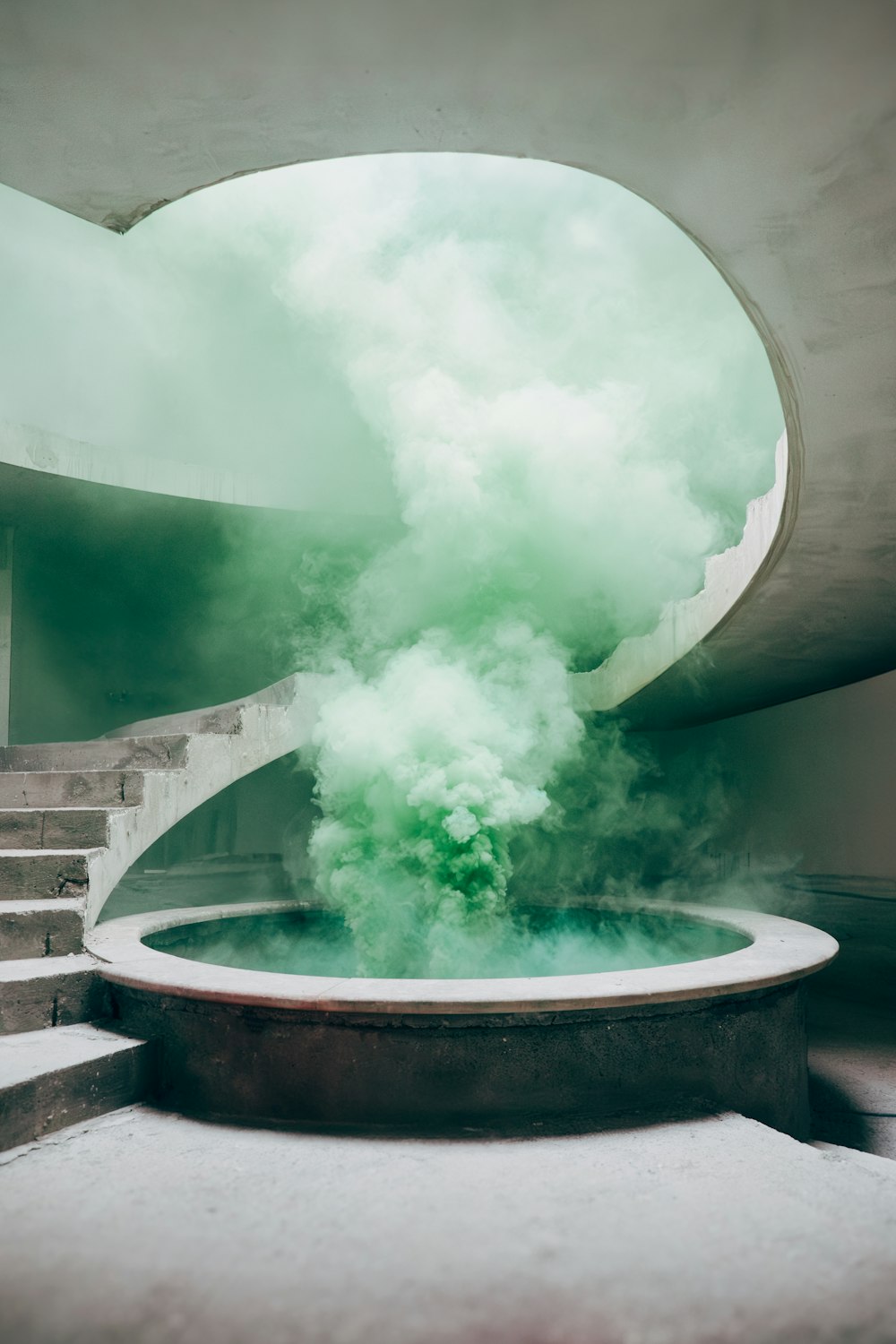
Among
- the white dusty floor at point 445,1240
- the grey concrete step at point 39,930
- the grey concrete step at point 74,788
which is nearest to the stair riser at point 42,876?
the grey concrete step at point 39,930

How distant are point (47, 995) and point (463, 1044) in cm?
183

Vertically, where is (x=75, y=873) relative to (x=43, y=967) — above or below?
above

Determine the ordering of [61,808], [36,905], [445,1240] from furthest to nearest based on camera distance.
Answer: [61,808], [36,905], [445,1240]

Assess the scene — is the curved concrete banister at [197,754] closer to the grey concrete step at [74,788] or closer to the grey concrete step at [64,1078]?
the grey concrete step at [74,788]

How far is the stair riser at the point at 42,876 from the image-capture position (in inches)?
167

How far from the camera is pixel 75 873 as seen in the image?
4.29m

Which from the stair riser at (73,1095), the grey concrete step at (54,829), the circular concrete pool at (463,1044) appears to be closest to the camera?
the stair riser at (73,1095)

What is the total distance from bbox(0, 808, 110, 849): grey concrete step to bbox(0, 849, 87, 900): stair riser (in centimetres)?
24

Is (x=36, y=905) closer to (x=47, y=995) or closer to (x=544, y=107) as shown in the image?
(x=47, y=995)

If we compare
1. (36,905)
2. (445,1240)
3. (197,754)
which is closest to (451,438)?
(197,754)

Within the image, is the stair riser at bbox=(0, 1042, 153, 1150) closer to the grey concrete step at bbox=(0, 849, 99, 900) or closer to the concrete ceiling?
the grey concrete step at bbox=(0, 849, 99, 900)

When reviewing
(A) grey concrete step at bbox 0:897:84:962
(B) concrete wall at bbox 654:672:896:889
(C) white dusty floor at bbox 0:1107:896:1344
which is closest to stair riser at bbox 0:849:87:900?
(A) grey concrete step at bbox 0:897:84:962

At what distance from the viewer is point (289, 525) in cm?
1084

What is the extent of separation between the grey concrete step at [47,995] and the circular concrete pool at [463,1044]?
0.14 m
